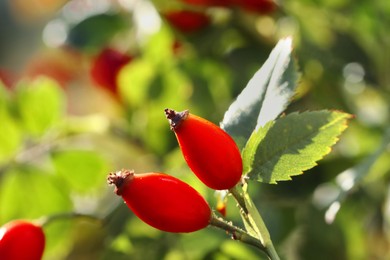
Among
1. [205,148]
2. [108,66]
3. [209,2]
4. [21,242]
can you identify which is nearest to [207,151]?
[205,148]

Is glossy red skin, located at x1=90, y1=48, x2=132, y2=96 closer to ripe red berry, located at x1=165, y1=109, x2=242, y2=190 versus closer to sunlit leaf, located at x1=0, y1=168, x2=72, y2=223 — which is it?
sunlit leaf, located at x1=0, y1=168, x2=72, y2=223

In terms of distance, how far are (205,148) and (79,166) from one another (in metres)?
0.54

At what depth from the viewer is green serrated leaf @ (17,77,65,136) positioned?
102cm

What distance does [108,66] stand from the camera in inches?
45.6

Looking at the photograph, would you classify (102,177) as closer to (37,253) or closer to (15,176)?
(15,176)

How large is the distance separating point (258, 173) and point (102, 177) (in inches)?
20.5

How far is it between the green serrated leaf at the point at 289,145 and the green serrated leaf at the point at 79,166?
492 mm

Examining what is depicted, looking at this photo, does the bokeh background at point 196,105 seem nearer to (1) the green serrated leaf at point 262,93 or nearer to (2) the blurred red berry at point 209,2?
(2) the blurred red berry at point 209,2

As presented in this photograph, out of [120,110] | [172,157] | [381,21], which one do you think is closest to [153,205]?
[172,157]

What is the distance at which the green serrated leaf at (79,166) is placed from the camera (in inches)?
39.9

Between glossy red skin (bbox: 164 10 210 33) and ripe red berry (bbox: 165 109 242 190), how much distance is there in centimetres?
54

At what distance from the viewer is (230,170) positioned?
515 millimetres

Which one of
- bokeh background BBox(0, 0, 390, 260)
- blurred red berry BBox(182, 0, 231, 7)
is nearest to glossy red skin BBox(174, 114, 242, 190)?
bokeh background BBox(0, 0, 390, 260)

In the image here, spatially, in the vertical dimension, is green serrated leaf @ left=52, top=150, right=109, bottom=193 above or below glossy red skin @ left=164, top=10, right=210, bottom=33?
below
